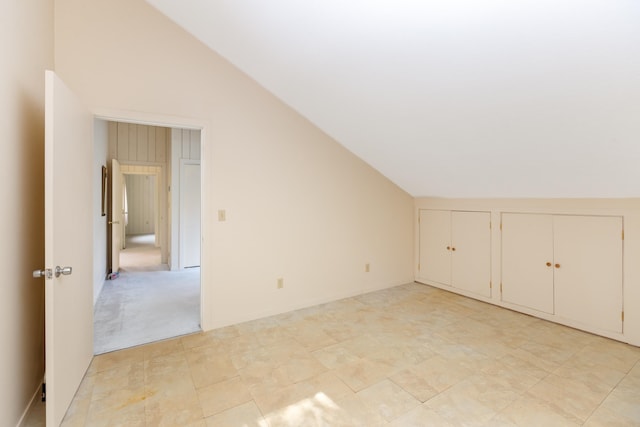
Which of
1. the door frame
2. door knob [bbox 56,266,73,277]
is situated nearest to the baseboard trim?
door knob [bbox 56,266,73,277]

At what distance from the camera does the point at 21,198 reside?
1729mm

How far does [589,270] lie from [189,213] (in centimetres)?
566

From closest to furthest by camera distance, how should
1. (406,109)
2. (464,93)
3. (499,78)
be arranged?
1. (499,78)
2. (464,93)
3. (406,109)

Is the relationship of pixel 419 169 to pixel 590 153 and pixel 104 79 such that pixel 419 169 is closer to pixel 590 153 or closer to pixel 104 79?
pixel 590 153

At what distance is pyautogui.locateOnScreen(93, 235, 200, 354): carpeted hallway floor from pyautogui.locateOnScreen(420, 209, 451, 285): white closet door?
10.1ft

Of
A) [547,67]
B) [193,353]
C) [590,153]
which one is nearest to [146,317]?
[193,353]

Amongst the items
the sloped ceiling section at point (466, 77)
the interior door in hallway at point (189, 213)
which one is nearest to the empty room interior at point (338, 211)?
the sloped ceiling section at point (466, 77)

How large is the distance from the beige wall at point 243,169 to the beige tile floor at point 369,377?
0.55 metres

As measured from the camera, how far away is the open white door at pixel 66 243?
5.23ft

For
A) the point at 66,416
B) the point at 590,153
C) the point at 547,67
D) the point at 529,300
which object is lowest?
the point at 66,416

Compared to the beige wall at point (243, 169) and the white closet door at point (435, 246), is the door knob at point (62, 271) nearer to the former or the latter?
the beige wall at point (243, 169)

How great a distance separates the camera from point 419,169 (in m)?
3.60

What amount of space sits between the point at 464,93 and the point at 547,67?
1.71 feet

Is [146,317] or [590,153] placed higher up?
[590,153]
